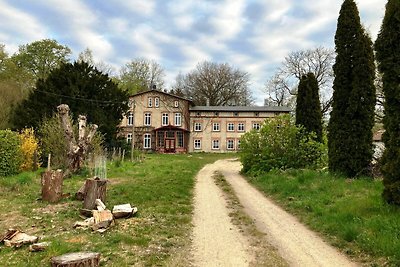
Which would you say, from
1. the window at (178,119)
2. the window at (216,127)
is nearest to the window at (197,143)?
the window at (216,127)

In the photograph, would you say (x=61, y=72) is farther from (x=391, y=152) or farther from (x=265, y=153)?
(x=391, y=152)

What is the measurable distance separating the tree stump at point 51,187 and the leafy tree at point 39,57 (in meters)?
35.5

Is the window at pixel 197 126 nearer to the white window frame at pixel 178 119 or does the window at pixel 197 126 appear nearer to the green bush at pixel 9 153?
the white window frame at pixel 178 119

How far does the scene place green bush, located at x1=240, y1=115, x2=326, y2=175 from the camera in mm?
18766

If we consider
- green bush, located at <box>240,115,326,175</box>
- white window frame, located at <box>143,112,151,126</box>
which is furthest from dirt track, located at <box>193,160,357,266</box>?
white window frame, located at <box>143,112,151,126</box>

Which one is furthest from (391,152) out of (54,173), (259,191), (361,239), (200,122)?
(200,122)

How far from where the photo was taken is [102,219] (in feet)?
27.3

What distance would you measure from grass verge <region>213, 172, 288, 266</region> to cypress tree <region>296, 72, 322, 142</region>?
11.5m

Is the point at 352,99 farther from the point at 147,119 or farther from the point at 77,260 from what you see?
the point at 147,119

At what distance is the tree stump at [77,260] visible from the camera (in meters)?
5.05

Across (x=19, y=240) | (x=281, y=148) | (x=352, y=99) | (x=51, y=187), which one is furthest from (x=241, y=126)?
(x=19, y=240)

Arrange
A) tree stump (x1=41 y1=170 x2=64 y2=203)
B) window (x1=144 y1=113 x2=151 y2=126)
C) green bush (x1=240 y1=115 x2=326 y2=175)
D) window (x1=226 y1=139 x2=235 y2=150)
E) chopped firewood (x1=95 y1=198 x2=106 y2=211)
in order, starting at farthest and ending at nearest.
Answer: window (x1=226 y1=139 x2=235 y2=150)
window (x1=144 y1=113 x2=151 y2=126)
green bush (x1=240 y1=115 x2=326 y2=175)
tree stump (x1=41 y1=170 x2=64 y2=203)
chopped firewood (x1=95 y1=198 x2=106 y2=211)

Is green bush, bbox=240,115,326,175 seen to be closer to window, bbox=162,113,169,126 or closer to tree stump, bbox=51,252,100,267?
tree stump, bbox=51,252,100,267

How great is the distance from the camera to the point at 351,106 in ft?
46.5
